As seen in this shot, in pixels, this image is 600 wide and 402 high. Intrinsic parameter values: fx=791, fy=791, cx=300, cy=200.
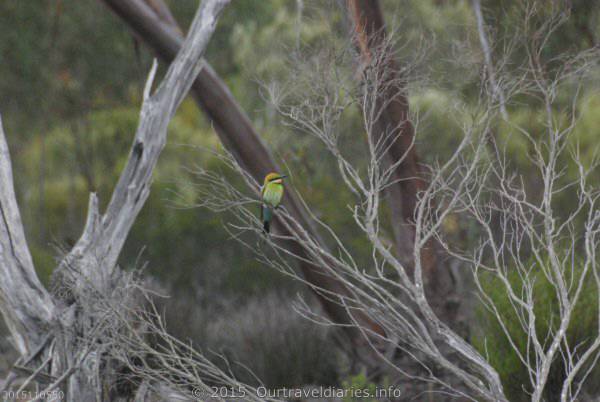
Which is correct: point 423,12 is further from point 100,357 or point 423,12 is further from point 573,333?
point 100,357

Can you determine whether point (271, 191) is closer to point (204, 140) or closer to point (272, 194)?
point (272, 194)

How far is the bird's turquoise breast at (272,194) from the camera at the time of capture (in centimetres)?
572

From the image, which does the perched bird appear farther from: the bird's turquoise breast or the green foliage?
the green foliage

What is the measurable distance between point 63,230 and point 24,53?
383 cm

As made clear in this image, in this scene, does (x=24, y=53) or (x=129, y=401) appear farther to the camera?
(x=24, y=53)

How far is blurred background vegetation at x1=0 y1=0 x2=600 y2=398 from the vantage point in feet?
28.0

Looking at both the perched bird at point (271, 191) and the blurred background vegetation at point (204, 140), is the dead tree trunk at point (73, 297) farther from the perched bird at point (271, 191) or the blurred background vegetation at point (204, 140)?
the blurred background vegetation at point (204, 140)

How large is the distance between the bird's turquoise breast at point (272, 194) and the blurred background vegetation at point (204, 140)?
2.15 metres

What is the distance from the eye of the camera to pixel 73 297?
18.6 ft

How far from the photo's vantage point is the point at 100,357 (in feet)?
18.1

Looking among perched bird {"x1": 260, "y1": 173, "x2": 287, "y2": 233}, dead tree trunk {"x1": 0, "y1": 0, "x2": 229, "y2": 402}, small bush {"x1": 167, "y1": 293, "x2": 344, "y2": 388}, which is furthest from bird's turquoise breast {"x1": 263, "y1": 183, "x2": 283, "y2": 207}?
small bush {"x1": 167, "y1": 293, "x2": 344, "y2": 388}

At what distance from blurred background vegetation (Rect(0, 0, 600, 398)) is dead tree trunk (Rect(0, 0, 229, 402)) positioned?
237cm

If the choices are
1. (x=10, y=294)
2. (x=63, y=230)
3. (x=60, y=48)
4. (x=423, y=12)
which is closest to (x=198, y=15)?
(x=10, y=294)

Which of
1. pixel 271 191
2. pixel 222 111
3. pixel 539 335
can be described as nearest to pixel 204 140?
pixel 222 111
